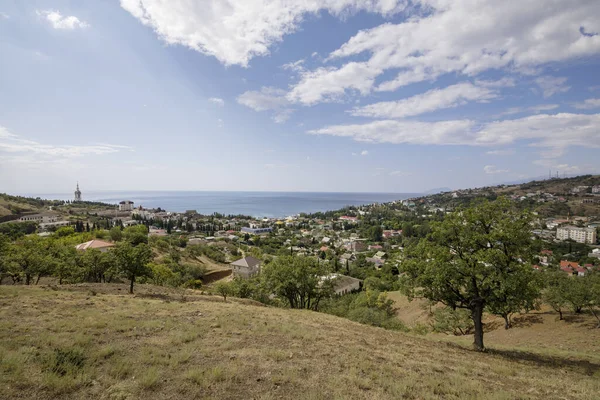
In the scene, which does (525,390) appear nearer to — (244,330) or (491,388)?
(491,388)

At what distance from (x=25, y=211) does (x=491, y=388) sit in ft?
441

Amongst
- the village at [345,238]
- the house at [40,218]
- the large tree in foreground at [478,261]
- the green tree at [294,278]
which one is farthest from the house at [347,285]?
the house at [40,218]

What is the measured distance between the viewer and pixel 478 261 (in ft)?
34.1

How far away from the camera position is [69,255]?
2681 cm

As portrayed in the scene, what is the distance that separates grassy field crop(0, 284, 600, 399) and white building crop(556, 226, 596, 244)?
11262 cm

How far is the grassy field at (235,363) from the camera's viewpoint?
545 cm

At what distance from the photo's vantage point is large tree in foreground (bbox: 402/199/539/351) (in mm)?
9781

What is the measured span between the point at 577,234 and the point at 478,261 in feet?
386

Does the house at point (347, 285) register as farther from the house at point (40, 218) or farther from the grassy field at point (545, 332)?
the house at point (40, 218)

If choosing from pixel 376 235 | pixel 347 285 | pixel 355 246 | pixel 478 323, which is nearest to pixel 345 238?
pixel 376 235

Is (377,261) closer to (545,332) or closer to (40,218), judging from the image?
(545,332)

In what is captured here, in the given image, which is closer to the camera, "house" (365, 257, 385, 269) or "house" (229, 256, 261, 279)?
"house" (229, 256, 261, 279)

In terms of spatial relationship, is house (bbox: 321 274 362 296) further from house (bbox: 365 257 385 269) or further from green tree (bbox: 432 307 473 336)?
green tree (bbox: 432 307 473 336)

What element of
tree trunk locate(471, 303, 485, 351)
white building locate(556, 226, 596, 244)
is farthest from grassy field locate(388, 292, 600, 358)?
white building locate(556, 226, 596, 244)
